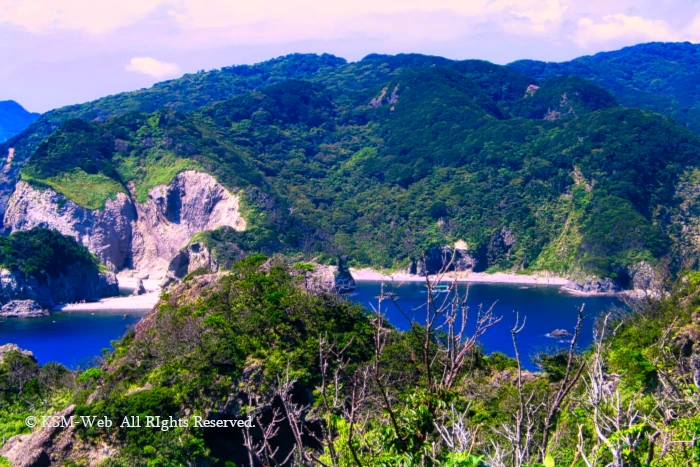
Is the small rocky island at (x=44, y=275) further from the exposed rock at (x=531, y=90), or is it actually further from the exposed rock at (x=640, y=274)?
the exposed rock at (x=531, y=90)

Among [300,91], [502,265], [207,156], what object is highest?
[300,91]

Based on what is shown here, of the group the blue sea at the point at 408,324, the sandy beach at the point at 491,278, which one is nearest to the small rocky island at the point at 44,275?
the blue sea at the point at 408,324

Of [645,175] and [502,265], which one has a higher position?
[645,175]

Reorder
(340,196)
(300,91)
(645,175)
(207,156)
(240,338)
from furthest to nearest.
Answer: (300,91), (340,196), (207,156), (645,175), (240,338)

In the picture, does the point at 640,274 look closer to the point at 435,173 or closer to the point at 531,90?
the point at 435,173

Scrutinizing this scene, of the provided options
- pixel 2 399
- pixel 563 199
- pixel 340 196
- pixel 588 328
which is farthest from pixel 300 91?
pixel 2 399

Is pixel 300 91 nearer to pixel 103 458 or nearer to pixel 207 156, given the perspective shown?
pixel 207 156

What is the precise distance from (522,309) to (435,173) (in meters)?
58.2

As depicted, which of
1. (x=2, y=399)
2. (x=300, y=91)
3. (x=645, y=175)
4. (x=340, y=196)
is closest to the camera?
(x=2, y=399)

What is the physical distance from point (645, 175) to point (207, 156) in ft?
242

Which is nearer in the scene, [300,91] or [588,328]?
[588,328]

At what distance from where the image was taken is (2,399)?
2914 centimetres

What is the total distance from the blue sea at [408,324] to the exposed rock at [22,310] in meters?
1.45

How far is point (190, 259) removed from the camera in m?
94.9
